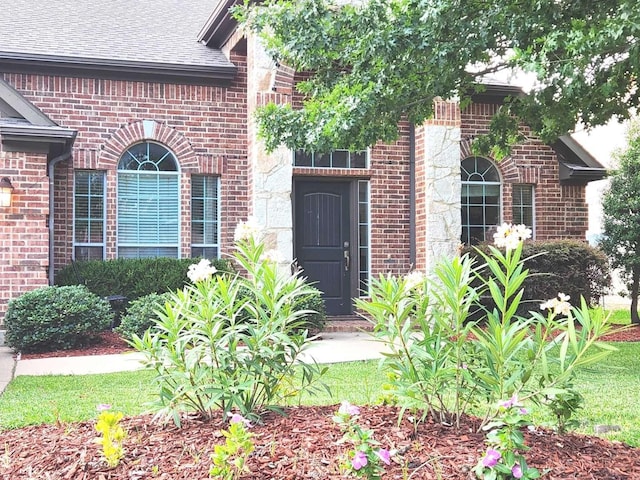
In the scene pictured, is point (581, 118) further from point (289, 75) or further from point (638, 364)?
point (289, 75)

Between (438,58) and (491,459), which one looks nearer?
(491,459)

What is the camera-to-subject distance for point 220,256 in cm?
1203

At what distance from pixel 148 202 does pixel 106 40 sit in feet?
9.68

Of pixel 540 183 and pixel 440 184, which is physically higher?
pixel 540 183

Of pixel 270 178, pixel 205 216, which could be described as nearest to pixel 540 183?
pixel 270 178

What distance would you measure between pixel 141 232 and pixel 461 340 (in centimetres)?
907

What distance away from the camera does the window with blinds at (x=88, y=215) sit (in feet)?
37.3

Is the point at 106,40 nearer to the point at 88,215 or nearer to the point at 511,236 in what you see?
the point at 88,215

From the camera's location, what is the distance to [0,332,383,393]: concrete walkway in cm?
775

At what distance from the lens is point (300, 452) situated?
3.26 meters

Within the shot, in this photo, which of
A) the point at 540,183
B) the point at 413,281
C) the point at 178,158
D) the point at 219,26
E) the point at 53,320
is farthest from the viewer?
the point at 540,183

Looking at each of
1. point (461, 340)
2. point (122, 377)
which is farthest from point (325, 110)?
point (461, 340)

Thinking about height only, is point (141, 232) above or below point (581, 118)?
below

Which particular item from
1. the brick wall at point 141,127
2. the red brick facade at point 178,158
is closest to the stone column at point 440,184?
the red brick facade at point 178,158
